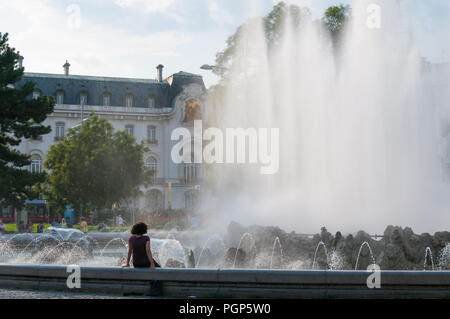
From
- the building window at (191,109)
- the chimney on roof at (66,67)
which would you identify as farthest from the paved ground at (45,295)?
the chimney on roof at (66,67)

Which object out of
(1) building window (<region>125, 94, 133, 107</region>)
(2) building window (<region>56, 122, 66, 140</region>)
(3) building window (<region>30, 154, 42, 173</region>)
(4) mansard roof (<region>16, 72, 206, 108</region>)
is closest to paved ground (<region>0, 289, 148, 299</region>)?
(3) building window (<region>30, 154, 42, 173</region>)

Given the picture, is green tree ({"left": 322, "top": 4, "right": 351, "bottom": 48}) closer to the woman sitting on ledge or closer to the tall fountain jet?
the tall fountain jet

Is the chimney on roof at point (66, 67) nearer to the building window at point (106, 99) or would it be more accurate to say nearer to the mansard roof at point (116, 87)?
the mansard roof at point (116, 87)

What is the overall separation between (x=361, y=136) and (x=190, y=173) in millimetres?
49591

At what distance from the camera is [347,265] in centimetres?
1412

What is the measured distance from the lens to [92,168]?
45.9 metres

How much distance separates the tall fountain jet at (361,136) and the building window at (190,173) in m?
43.1

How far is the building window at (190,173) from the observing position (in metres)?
70.2

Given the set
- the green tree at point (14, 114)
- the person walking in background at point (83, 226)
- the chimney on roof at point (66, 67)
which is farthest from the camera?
the chimney on roof at point (66, 67)

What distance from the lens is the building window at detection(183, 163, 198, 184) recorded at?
70188 mm

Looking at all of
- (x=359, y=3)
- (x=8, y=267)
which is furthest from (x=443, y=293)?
(x=359, y=3)

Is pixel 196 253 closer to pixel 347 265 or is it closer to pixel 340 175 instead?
pixel 347 265

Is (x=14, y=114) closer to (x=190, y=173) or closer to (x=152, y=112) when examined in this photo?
(x=152, y=112)

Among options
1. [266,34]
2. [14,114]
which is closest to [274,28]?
[266,34]
